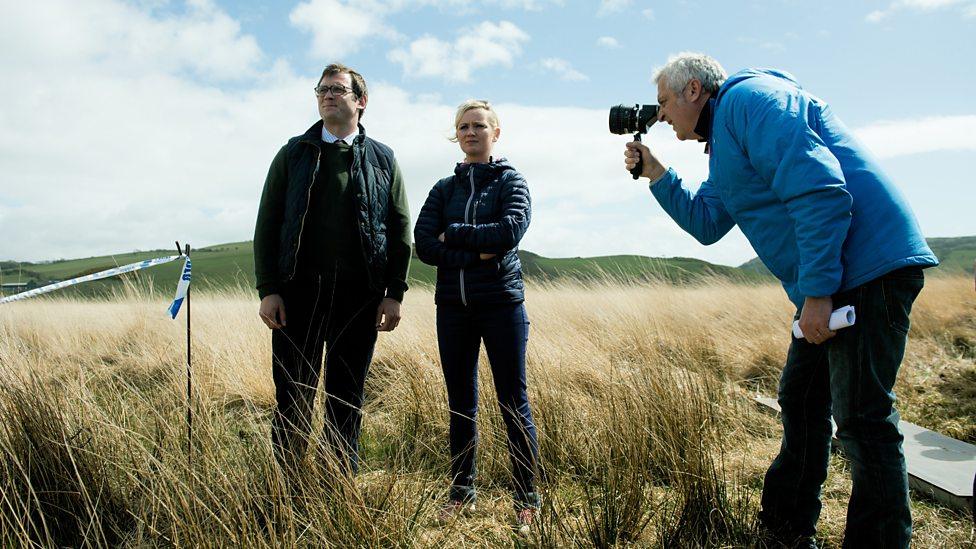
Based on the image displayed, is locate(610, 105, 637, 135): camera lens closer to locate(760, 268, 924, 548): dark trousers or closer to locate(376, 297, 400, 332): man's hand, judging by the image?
locate(760, 268, 924, 548): dark trousers

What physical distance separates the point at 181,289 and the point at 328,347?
3.31 feet

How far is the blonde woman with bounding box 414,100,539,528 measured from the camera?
250 centimetres

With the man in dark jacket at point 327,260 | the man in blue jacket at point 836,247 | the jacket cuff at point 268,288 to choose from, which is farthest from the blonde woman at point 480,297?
the man in blue jacket at point 836,247

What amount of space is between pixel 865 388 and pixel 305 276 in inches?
84.0

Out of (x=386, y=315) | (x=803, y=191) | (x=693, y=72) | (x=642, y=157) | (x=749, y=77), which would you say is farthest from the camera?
(x=386, y=315)

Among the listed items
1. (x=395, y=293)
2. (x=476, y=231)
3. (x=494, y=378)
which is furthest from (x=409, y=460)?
(x=476, y=231)

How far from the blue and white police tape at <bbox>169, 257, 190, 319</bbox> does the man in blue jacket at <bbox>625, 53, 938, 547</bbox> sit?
2594 millimetres

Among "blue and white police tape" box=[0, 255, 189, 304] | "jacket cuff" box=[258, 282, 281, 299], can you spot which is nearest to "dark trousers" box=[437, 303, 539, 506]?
"jacket cuff" box=[258, 282, 281, 299]

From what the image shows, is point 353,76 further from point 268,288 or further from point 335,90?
point 268,288

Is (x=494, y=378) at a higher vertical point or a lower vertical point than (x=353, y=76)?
lower

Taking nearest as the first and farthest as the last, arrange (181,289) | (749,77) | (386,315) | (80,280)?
(749,77) < (386,315) < (181,289) < (80,280)

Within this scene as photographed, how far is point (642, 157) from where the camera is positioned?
2490 millimetres

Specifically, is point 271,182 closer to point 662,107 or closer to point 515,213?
point 515,213

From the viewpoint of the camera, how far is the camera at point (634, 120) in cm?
246
